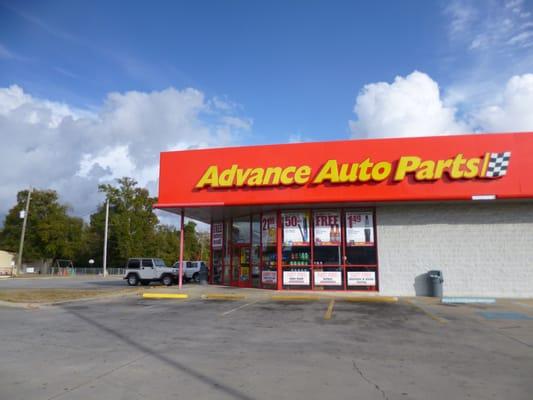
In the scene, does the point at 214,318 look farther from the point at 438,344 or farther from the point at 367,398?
the point at 367,398

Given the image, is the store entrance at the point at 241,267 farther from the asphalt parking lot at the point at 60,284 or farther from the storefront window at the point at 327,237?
the asphalt parking lot at the point at 60,284

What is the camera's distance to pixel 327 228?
20.8 meters

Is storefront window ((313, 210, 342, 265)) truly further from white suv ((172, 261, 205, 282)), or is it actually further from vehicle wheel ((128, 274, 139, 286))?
white suv ((172, 261, 205, 282))

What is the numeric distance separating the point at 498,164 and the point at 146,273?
834 inches

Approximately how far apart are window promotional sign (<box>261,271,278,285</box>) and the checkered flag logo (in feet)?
34.3

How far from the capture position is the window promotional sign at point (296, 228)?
20984 mm

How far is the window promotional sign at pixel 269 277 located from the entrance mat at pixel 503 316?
9.60 meters

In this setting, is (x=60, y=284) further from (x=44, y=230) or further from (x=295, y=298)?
(x=44, y=230)

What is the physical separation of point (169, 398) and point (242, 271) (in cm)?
1782

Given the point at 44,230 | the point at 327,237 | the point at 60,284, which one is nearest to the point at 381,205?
the point at 327,237

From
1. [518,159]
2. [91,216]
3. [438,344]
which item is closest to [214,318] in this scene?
[438,344]

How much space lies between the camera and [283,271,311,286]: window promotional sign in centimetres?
2055

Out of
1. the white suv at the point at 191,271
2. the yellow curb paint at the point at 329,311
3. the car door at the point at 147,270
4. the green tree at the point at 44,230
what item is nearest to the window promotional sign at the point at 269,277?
the yellow curb paint at the point at 329,311

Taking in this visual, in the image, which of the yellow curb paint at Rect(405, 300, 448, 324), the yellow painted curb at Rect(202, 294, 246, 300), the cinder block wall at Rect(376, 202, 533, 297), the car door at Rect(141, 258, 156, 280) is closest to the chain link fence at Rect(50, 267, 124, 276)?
the car door at Rect(141, 258, 156, 280)
